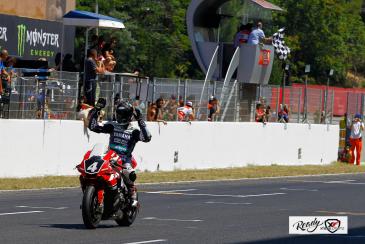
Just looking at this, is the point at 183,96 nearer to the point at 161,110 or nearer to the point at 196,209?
the point at 161,110

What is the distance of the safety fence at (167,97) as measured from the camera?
25594 mm

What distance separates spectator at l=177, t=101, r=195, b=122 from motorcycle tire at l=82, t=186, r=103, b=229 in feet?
55.3

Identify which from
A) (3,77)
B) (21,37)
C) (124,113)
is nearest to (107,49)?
(21,37)

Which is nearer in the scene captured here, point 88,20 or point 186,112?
point 88,20

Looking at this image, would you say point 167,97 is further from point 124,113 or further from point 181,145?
point 124,113

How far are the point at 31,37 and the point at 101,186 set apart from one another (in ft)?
55.4

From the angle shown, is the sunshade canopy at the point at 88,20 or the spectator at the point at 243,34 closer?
the sunshade canopy at the point at 88,20

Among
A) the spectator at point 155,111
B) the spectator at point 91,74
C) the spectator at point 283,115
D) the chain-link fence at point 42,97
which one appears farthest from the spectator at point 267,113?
the chain-link fence at point 42,97

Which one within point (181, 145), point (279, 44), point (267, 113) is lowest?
point (181, 145)

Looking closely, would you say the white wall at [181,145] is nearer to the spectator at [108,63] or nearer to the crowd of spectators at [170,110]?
the crowd of spectators at [170,110]

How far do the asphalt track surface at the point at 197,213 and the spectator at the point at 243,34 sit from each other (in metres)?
10.3

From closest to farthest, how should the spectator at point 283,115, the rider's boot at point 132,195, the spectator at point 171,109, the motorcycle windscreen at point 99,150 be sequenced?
the motorcycle windscreen at point 99,150 → the rider's boot at point 132,195 → the spectator at point 171,109 → the spectator at point 283,115

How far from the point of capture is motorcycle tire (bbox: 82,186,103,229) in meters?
14.6

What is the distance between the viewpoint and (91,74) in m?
27.0
